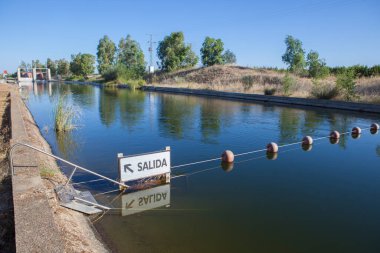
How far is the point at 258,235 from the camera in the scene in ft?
15.9

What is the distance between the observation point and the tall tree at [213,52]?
186ft

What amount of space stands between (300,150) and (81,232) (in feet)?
24.8

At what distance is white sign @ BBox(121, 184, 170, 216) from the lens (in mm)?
5659

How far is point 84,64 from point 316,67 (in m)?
66.9

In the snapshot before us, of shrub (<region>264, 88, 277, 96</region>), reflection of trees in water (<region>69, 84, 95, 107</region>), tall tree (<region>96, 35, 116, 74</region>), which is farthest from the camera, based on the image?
tall tree (<region>96, 35, 116, 74</region>)

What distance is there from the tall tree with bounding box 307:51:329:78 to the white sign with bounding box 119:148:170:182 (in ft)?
88.0

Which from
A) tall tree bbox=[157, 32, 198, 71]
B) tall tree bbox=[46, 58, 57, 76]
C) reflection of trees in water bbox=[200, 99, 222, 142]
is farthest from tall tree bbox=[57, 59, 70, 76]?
reflection of trees in water bbox=[200, 99, 222, 142]

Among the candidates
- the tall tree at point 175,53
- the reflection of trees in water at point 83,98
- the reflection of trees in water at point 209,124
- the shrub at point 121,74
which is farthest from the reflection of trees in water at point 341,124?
the tall tree at point 175,53

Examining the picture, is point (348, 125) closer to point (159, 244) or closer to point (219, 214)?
point (219, 214)

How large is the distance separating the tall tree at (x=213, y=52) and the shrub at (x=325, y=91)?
35.7m

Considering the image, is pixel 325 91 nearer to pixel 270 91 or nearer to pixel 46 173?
pixel 270 91

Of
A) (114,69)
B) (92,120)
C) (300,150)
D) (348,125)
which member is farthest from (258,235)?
(114,69)

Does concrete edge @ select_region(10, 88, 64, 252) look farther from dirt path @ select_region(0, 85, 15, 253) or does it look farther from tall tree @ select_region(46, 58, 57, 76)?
tall tree @ select_region(46, 58, 57, 76)

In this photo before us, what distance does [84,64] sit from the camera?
3359 inches
